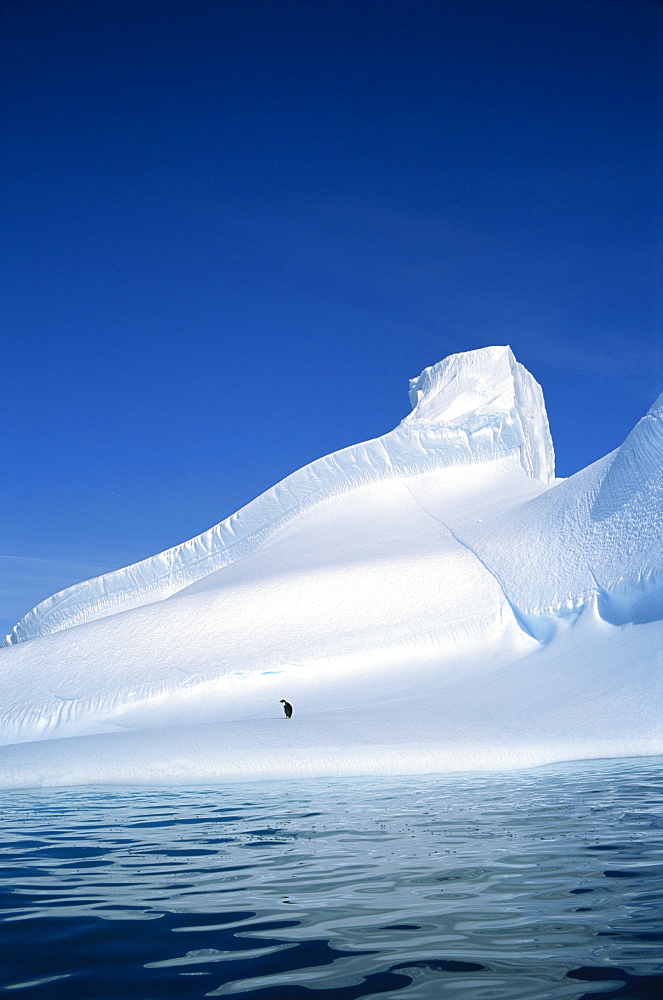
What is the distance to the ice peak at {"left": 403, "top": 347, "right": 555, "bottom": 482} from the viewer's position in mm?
28344

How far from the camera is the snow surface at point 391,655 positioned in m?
8.95

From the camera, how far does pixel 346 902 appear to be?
3451 mm

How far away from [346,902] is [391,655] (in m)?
10.5

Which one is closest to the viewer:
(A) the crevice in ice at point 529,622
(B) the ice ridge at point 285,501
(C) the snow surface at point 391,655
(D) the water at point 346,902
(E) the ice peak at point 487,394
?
(D) the water at point 346,902

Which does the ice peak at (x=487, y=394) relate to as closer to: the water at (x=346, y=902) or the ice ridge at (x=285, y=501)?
the ice ridge at (x=285, y=501)

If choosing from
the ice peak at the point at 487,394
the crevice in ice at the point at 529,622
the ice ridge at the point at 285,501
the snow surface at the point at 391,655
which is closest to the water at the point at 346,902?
the snow surface at the point at 391,655

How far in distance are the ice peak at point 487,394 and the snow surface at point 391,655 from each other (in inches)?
309

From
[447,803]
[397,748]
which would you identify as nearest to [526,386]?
[397,748]

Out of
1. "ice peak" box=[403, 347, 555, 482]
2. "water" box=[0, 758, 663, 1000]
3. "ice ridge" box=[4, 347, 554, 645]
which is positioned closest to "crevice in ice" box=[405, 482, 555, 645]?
"water" box=[0, 758, 663, 1000]

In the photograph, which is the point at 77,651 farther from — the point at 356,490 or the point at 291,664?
the point at 356,490

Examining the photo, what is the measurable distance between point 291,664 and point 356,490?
10.0m

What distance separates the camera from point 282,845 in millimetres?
4805

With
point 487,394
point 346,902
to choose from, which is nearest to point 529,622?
point 346,902

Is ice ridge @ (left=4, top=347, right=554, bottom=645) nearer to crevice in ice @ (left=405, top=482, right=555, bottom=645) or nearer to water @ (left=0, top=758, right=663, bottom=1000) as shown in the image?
crevice in ice @ (left=405, top=482, right=555, bottom=645)
